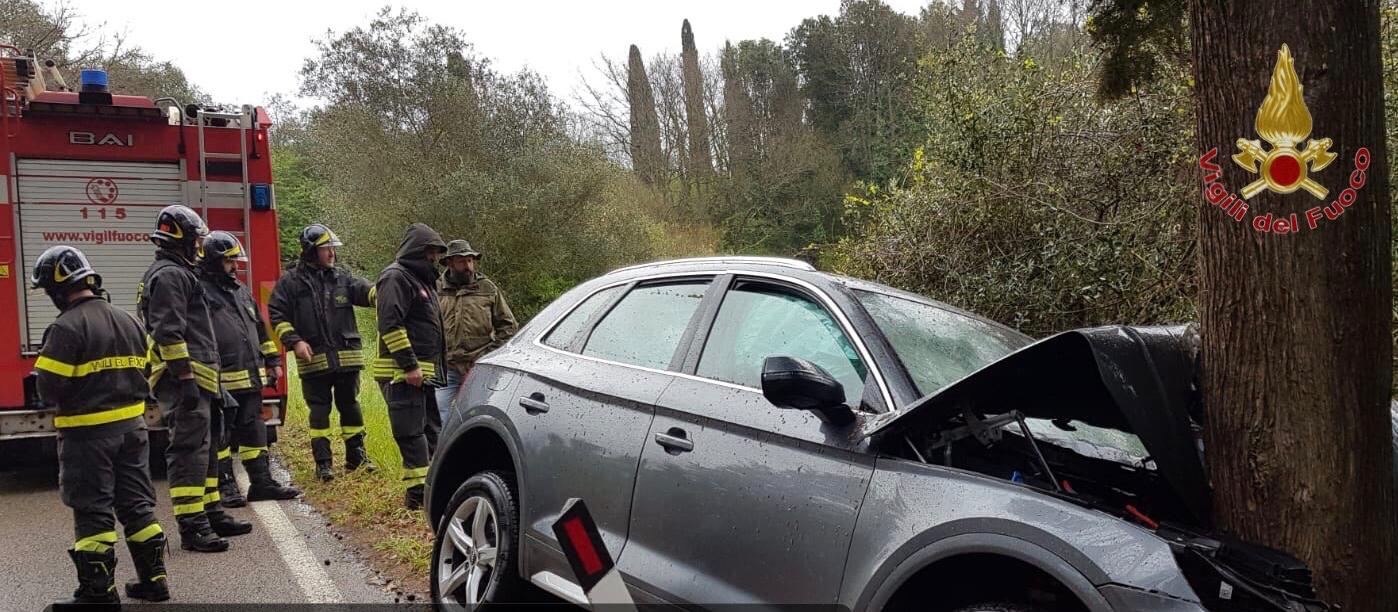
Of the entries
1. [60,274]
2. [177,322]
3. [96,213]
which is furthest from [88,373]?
[96,213]

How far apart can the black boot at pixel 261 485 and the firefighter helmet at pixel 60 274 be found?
8.45 feet

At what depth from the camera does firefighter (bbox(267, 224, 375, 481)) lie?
25.6 feet

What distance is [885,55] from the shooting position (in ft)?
133

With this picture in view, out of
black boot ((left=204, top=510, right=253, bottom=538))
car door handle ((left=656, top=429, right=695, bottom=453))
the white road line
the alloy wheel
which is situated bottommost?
the white road line

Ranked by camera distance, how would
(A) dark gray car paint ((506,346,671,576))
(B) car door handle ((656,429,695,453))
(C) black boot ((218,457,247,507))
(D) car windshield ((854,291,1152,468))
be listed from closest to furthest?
(D) car windshield ((854,291,1152,468)), (B) car door handle ((656,429,695,453)), (A) dark gray car paint ((506,346,671,576)), (C) black boot ((218,457,247,507))

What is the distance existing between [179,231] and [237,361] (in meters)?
1.09

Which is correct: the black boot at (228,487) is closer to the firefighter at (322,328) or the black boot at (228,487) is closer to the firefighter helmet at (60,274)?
the firefighter at (322,328)

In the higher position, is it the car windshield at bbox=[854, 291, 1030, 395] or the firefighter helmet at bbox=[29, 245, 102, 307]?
the firefighter helmet at bbox=[29, 245, 102, 307]

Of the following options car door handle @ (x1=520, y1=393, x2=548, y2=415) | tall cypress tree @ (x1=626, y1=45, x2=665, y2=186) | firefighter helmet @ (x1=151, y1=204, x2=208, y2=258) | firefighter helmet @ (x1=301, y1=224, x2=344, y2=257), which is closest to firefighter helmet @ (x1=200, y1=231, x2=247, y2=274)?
firefighter helmet @ (x1=151, y1=204, x2=208, y2=258)

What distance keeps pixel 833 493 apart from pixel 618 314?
154 centimetres

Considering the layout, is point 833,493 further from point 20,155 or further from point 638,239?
point 638,239

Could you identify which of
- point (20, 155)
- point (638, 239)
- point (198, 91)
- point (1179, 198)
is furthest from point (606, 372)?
point (198, 91)

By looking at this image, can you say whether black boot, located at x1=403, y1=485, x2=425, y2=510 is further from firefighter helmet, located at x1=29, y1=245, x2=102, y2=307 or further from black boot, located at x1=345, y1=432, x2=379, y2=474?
firefighter helmet, located at x1=29, y1=245, x2=102, y2=307

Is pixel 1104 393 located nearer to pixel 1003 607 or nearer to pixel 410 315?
pixel 1003 607
